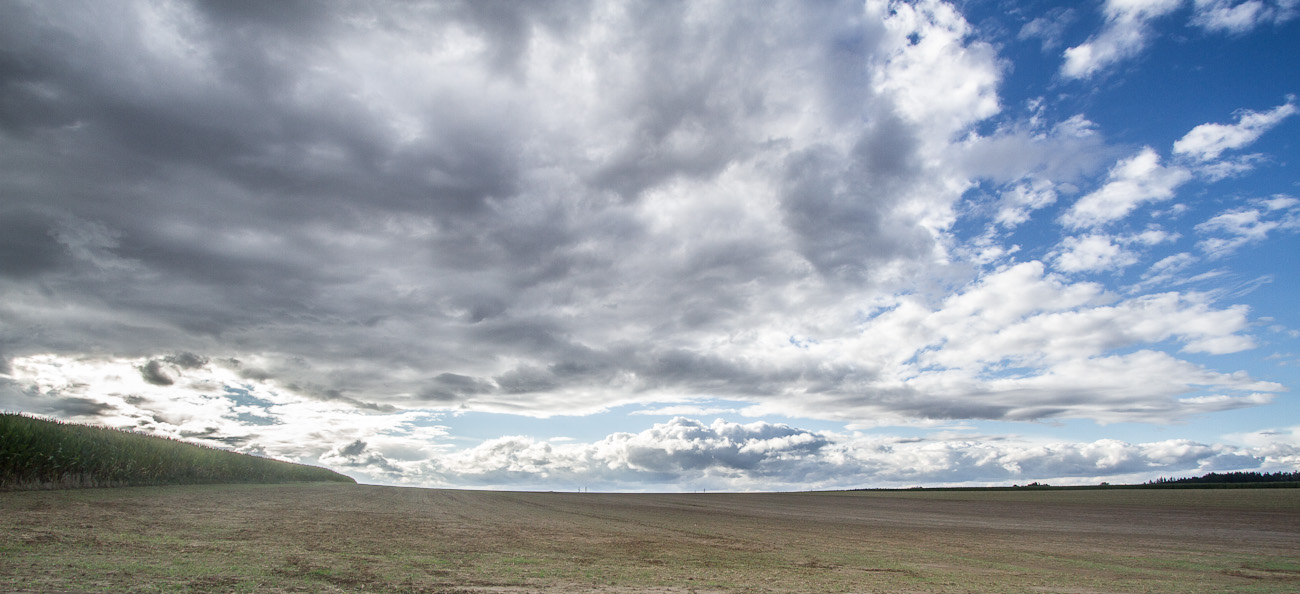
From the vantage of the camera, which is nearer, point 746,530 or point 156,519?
point 156,519

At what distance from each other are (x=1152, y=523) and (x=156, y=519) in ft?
156

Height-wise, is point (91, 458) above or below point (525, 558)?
above

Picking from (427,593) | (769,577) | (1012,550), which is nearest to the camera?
(427,593)

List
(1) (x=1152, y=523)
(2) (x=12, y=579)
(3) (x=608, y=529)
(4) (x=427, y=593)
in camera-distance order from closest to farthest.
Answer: (2) (x=12, y=579) < (4) (x=427, y=593) < (3) (x=608, y=529) < (1) (x=1152, y=523)

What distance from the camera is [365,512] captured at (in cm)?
2269

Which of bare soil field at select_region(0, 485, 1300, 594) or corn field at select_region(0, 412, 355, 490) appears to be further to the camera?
corn field at select_region(0, 412, 355, 490)

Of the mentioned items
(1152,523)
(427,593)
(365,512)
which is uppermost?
(427,593)

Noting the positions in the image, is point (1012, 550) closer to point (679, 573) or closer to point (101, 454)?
point (679, 573)

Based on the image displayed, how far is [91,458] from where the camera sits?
99.3ft

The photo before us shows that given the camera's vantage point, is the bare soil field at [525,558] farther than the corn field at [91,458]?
No

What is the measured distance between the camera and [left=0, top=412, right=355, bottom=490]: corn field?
2472 centimetres

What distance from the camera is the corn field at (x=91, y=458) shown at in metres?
24.7

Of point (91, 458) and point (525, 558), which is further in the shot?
point (91, 458)

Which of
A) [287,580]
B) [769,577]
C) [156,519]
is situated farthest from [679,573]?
[156,519]
